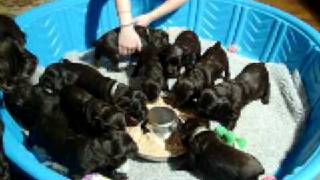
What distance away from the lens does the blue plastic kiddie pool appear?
353 centimetres

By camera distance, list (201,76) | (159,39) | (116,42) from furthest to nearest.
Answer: (159,39) < (116,42) < (201,76)

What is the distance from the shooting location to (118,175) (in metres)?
2.79

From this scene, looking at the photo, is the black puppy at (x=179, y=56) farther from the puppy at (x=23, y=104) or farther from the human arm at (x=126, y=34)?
the puppy at (x=23, y=104)

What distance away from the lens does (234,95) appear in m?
3.09

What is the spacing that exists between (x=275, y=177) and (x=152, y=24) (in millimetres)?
1622

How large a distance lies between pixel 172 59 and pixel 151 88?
32cm

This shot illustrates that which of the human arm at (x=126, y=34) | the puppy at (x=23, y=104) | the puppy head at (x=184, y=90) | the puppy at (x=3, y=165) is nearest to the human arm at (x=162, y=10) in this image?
the human arm at (x=126, y=34)

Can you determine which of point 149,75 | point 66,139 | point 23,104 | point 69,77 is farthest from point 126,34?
point 66,139

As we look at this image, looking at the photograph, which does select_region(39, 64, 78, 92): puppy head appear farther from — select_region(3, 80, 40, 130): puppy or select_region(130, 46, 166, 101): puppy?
→ select_region(130, 46, 166, 101): puppy

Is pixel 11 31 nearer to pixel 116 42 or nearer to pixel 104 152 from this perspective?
pixel 116 42

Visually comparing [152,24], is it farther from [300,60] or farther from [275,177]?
[275,177]

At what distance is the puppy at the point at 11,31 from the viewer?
311cm

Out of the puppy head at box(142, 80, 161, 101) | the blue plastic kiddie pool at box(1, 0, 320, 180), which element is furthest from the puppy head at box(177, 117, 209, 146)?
the blue plastic kiddie pool at box(1, 0, 320, 180)

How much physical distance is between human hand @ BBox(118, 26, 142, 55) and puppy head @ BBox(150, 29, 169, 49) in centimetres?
19
